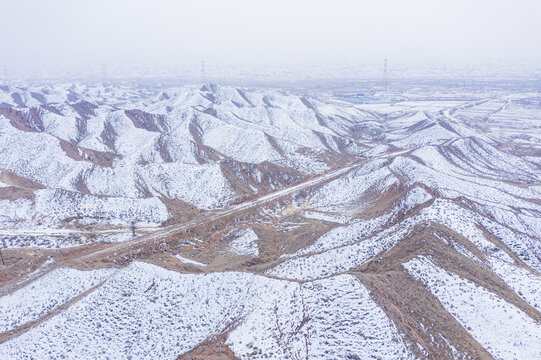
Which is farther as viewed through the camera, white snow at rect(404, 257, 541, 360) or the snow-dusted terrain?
the snow-dusted terrain

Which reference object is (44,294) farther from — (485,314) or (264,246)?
(485,314)

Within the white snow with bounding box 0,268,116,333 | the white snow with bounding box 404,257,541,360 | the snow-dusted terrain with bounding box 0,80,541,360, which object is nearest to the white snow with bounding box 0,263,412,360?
the snow-dusted terrain with bounding box 0,80,541,360

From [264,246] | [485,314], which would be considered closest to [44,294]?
[264,246]

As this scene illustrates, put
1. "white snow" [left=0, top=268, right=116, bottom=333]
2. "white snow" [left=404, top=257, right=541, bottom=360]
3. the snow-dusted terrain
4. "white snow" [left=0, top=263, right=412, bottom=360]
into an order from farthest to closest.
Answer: "white snow" [left=0, top=268, right=116, bottom=333] < the snow-dusted terrain < "white snow" [left=404, top=257, right=541, bottom=360] < "white snow" [left=0, top=263, right=412, bottom=360]

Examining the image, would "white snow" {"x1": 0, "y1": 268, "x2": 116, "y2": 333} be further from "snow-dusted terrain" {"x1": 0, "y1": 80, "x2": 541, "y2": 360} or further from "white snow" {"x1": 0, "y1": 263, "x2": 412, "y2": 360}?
"white snow" {"x1": 0, "y1": 263, "x2": 412, "y2": 360}

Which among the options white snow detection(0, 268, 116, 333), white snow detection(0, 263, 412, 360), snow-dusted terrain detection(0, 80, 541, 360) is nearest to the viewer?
white snow detection(0, 263, 412, 360)

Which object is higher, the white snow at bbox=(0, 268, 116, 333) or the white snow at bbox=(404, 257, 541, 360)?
the white snow at bbox=(404, 257, 541, 360)

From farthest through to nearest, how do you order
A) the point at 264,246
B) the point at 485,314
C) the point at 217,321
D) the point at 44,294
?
the point at 264,246
the point at 44,294
the point at 217,321
the point at 485,314

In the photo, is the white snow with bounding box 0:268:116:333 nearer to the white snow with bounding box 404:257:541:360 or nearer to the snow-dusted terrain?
the snow-dusted terrain

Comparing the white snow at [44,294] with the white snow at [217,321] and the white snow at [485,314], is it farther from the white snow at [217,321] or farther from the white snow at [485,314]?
the white snow at [485,314]
